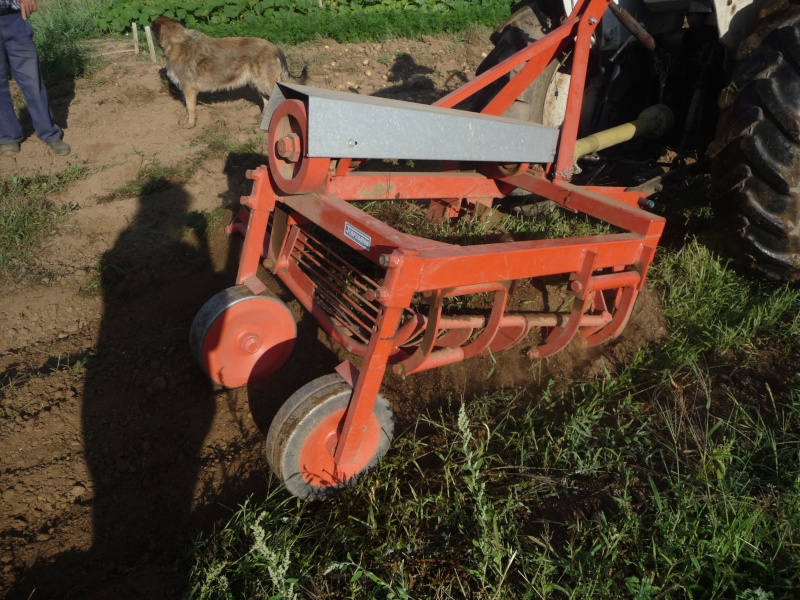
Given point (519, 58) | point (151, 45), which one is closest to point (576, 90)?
point (519, 58)

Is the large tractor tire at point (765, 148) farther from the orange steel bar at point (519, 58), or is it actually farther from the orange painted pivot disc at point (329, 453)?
the orange painted pivot disc at point (329, 453)

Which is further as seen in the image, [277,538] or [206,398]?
[206,398]

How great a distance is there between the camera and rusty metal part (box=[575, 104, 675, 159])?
3.12m

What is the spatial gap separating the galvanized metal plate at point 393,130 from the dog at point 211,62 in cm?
440

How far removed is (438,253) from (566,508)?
978mm

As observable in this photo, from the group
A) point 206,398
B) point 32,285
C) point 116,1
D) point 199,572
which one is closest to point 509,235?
point 206,398

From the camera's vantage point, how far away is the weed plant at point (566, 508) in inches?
67.3

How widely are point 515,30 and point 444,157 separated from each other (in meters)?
1.69

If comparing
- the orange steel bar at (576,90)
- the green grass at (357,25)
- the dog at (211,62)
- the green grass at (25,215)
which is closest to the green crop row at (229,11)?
the green grass at (357,25)

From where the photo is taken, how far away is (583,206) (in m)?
2.65

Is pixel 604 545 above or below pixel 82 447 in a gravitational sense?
above

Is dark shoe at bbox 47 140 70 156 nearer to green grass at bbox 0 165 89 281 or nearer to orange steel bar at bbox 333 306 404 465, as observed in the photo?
green grass at bbox 0 165 89 281

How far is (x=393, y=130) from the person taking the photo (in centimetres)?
212

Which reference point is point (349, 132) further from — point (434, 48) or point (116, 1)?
point (116, 1)
